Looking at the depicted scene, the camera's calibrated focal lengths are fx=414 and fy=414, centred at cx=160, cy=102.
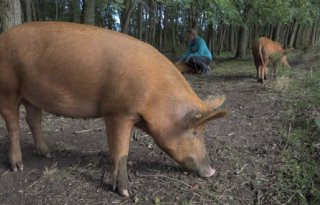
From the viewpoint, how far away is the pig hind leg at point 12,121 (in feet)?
11.8

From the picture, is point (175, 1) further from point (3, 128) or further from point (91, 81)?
point (91, 81)

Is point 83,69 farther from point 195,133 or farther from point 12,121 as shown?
point 195,133

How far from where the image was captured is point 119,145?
10.9 feet

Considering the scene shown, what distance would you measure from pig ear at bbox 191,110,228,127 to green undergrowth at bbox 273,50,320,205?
0.90m

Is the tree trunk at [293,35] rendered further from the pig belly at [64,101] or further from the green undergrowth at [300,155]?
the pig belly at [64,101]

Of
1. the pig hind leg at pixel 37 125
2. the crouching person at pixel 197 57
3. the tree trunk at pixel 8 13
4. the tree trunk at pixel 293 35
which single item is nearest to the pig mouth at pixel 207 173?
the pig hind leg at pixel 37 125

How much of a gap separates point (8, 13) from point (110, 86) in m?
3.45

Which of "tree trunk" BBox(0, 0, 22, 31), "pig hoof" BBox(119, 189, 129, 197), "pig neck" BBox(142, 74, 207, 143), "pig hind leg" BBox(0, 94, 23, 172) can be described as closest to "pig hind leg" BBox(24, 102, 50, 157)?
"pig hind leg" BBox(0, 94, 23, 172)

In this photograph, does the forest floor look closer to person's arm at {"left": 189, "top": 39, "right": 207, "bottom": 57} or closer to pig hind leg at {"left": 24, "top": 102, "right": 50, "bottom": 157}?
pig hind leg at {"left": 24, "top": 102, "right": 50, "bottom": 157}

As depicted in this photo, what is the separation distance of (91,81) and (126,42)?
44 cm

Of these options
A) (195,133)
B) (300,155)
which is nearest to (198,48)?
(300,155)

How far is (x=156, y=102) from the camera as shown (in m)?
3.22

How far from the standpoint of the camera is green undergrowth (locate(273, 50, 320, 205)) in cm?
348

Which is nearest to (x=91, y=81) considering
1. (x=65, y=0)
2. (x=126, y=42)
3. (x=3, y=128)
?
(x=126, y=42)
